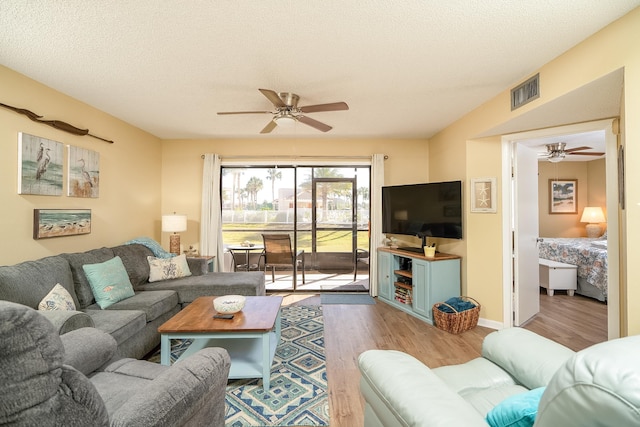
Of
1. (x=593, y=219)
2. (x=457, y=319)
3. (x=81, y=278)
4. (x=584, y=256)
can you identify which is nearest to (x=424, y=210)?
(x=457, y=319)

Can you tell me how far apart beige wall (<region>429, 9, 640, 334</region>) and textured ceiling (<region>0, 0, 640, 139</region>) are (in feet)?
0.37

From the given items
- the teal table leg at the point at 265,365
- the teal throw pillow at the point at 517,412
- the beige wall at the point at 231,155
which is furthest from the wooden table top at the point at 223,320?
the beige wall at the point at 231,155

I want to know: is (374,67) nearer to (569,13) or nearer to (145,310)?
(569,13)

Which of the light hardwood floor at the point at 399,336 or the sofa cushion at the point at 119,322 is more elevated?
the sofa cushion at the point at 119,322

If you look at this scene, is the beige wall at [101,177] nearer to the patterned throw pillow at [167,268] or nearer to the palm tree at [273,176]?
the patterned throw pillow at [167,268]

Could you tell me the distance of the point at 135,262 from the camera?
3.36 metres

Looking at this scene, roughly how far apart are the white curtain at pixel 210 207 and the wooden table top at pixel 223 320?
202cm

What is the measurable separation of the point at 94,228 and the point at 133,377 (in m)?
2.53

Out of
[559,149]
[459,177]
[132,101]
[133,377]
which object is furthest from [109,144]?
[559,149]

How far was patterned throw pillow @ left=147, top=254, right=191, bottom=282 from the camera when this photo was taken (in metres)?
3.47

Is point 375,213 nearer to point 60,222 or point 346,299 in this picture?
point 346,299

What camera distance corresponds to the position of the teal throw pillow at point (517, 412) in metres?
0.85

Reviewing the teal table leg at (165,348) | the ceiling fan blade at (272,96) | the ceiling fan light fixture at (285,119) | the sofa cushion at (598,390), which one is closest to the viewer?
the sofa cushion at (598,390)

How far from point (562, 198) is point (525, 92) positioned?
495cm
